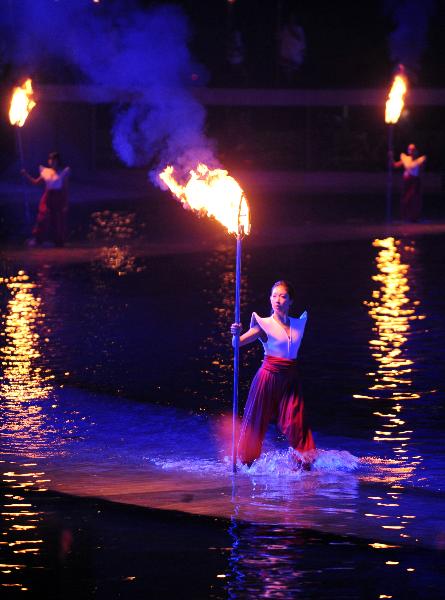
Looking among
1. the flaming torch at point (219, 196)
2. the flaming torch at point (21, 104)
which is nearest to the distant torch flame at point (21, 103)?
the flaming torch at point (21, 104)

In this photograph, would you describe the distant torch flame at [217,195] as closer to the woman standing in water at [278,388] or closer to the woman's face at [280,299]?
the woman's face at [280,299]

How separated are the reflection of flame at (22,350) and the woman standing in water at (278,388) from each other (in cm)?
339

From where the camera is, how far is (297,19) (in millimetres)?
49531

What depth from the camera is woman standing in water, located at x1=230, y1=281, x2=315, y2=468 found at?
10.0 m

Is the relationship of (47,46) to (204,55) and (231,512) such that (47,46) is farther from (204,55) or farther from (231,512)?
(231,512)

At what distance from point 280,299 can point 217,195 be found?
1.36 metres

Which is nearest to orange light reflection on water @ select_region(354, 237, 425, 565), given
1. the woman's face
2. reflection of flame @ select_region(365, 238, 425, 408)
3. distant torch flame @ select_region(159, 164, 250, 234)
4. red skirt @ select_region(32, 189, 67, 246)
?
reflection of flame @ select_region(365, 238, 425, 408)

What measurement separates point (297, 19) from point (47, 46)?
11663 millimetres

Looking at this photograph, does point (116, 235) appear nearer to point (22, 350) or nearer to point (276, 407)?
point (22, 350)

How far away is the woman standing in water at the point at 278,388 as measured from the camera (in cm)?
1003

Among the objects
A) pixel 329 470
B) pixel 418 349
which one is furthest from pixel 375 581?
pixel 418 349

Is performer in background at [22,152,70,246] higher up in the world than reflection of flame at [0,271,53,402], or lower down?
higher up

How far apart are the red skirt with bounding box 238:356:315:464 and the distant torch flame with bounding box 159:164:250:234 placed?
45.1 inches

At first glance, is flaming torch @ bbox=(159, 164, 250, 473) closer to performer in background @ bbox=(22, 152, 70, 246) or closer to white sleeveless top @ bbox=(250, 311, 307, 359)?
white sleeveless top @ bbox=(250, 311, 307, 359)
